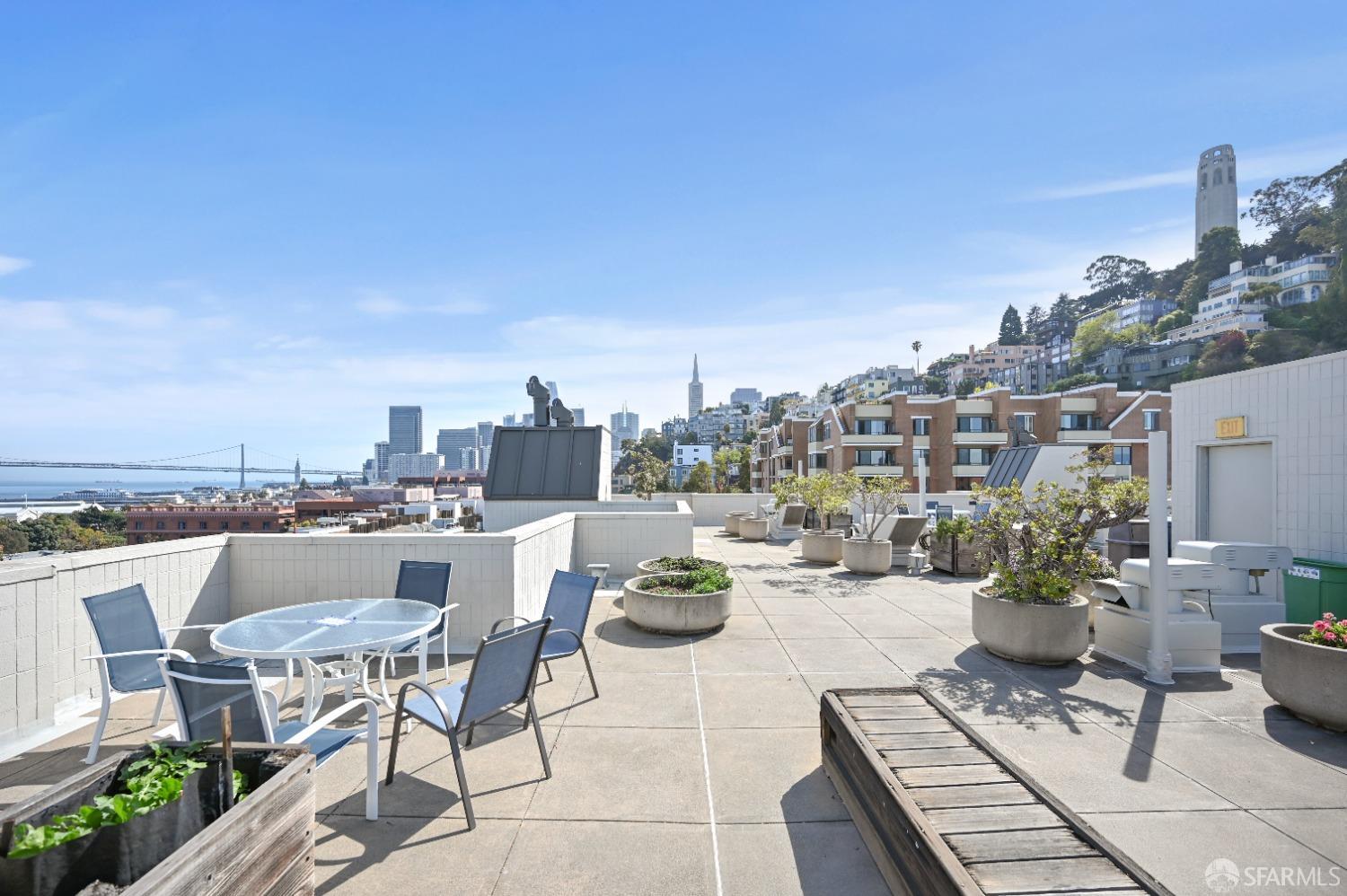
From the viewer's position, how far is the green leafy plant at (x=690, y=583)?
21.6 ft

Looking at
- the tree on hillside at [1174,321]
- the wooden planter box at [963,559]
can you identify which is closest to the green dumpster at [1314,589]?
the wooden planter box at [963,559]

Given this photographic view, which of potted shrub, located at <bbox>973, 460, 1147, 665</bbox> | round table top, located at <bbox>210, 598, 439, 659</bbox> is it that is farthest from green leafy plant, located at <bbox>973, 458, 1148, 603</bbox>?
round table top, located at <bbox>210, 598, 439, 659</bbox>

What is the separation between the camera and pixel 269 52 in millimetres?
8219

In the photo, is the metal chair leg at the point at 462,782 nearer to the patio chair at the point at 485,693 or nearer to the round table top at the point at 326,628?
the patio chair at the point at 485,693

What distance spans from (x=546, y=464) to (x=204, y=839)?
12.9m

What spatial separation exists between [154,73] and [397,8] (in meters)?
3.31

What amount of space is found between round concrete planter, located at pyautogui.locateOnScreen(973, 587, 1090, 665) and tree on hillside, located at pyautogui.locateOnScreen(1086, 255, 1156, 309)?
520ft

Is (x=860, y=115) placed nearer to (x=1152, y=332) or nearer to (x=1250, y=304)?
(x=1250, y=304)

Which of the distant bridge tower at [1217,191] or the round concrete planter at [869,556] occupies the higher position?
the distant bridge tower at [1217,191]

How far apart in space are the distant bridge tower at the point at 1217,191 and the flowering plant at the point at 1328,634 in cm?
21037

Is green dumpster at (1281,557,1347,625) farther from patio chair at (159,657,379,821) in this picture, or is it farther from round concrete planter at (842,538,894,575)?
patio chair at (159,657,379,821)

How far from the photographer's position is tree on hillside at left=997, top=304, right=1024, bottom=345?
145 m

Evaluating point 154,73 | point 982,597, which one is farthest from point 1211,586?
point 154,73

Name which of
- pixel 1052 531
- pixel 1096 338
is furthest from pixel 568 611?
pixel 1096 338
